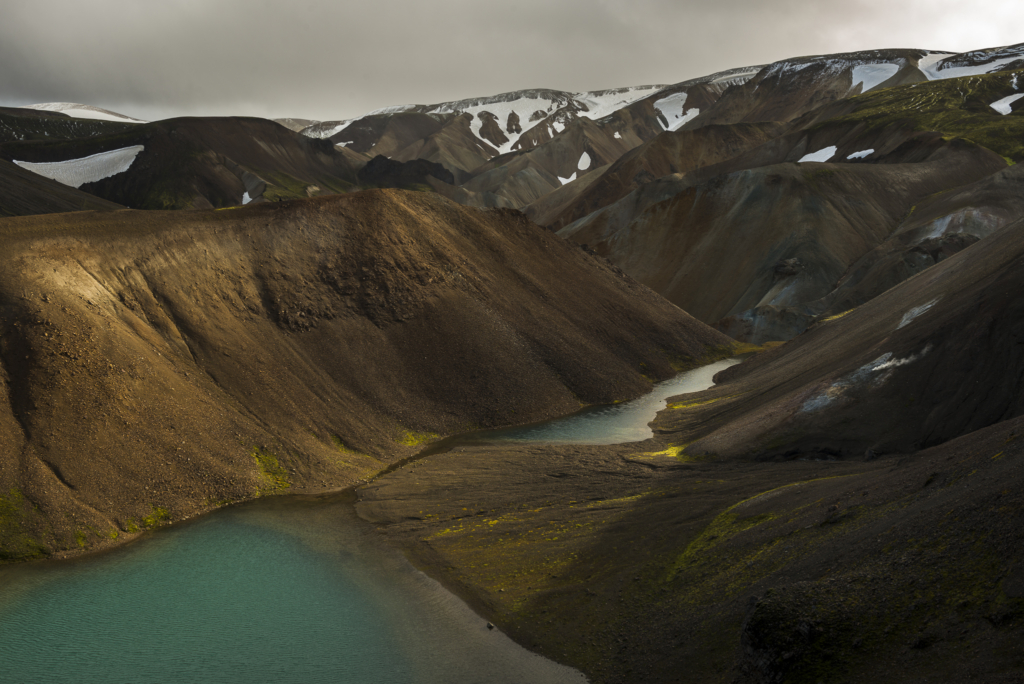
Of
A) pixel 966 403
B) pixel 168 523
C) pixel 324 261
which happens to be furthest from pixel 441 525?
pixel 324 261

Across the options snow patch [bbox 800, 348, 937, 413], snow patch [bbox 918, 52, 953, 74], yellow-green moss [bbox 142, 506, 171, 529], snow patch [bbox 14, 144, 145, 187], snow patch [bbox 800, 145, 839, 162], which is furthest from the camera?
snow patch [bbox 918, 52, 953, 74]

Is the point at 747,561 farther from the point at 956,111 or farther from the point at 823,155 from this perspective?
the point at 956,111

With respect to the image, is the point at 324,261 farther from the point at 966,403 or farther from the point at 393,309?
the point at 966,403

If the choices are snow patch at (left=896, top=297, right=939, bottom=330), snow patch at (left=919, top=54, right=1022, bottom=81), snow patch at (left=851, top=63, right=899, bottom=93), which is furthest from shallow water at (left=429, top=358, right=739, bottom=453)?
snow patch at (left=851, top=63, right=899, bottom=93)

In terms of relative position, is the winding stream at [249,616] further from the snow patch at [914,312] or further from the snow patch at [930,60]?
the snow patch at [930,60]

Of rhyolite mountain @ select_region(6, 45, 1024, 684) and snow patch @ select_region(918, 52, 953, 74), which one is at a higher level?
snow patch @ select_region(918, 52, 953, 74)

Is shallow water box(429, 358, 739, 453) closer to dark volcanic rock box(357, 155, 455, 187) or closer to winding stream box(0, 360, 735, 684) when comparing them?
winding stream box(0, 360, 735, 684)

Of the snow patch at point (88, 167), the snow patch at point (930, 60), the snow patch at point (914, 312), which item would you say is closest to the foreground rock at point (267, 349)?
the snow patch at point (914, 312)
